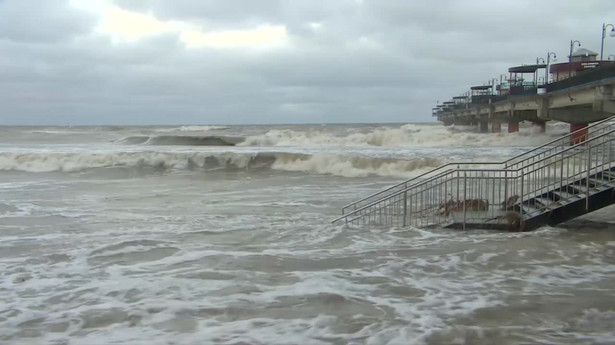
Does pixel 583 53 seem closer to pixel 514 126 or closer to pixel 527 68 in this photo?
pixel 527 68

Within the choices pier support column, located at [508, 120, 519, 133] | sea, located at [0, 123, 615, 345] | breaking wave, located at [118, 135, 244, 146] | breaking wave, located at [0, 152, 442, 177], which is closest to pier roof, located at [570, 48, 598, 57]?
pier support column, located at [508, 120, 519, 133]

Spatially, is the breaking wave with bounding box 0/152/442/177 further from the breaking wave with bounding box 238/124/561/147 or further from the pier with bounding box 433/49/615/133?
the breaking wave with bounding box 238/124/561/147

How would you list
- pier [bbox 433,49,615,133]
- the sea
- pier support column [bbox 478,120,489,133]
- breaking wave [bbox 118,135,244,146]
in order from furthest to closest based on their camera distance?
pier support column [bbox 478,120,489,133]
breaking wave [bbox 118,135,244,146]
pier [bbox 433,49,615,133]
the sea

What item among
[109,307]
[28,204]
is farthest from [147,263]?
[28,204]

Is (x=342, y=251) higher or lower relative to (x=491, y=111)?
lower

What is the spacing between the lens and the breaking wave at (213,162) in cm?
3131

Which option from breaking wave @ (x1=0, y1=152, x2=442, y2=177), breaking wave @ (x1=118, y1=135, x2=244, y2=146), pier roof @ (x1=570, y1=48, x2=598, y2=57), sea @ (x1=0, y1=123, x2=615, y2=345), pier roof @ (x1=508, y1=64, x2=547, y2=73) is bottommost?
sea @ (x1=0, y1=123, x2=615, y2=345)

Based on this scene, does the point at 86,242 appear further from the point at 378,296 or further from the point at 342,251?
the point at 378,296

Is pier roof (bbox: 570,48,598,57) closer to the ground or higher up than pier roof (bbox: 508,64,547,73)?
higher up

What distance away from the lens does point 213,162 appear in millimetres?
36438

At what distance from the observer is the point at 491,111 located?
68.3 metres

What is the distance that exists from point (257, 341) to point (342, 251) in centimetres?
465

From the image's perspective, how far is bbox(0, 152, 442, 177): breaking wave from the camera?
103ft

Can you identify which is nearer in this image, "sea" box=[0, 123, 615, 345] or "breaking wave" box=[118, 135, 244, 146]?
"sea" box=[0, 123, 615, 345]
